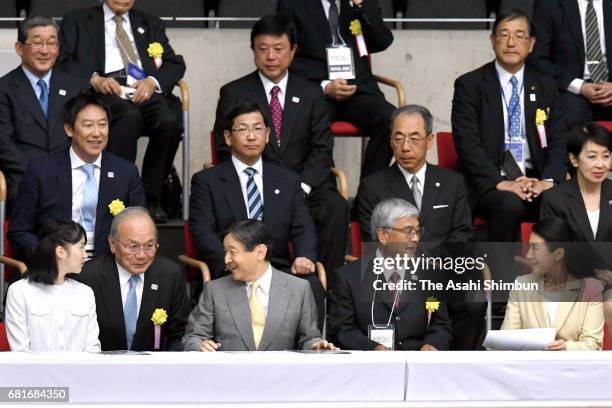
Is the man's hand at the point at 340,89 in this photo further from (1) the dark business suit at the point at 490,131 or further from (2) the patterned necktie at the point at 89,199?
(2) the patterned necktie at the point at 89,199

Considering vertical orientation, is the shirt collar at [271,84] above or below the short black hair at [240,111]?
above

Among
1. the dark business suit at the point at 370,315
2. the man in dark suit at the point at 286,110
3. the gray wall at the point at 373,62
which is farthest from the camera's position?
the gray wall at the point at 373,62

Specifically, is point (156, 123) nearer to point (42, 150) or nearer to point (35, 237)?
point (42, 150)

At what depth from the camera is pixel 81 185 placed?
633 cm

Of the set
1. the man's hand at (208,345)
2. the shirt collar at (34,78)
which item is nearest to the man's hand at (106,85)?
the shirt collar at (34,78)

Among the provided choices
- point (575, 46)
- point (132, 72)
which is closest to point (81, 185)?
point (132, 72)

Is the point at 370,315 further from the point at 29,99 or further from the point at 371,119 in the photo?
the point at 29,99

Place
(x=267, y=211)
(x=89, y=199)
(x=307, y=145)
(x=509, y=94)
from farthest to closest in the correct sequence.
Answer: (x=509, y=94)
(x=307, y=145)
(x=267, y=211)
(x=89, y=199)

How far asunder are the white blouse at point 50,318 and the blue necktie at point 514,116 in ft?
9.02

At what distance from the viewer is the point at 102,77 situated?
7.13m

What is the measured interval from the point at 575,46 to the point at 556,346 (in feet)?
10.0

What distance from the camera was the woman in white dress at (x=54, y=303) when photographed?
17.5 ft

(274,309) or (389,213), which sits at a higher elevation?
(389,213)

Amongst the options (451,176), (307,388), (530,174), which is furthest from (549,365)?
(530,174)
